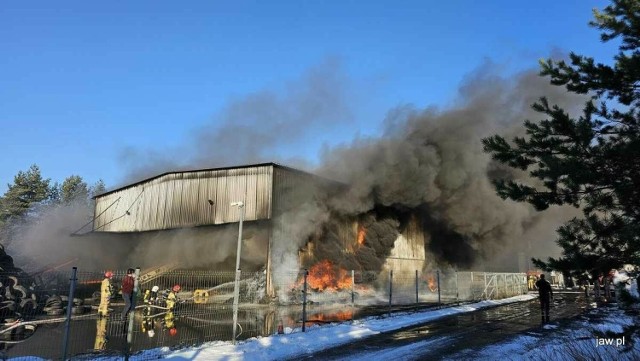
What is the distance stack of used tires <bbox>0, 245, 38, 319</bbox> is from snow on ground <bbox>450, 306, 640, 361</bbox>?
440 inches

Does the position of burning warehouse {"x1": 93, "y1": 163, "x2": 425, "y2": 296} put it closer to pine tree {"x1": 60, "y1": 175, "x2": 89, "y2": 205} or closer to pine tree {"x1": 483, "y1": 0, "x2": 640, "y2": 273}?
pine tree {"x1": 483, "y1": 0, "x2": 640, "y2": 273}

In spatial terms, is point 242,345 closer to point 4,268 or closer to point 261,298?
point 261,298

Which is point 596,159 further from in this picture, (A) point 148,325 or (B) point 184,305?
(B) point 184,305

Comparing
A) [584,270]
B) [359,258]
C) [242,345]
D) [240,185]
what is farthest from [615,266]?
[359,258]

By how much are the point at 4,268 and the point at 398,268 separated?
2419 cm

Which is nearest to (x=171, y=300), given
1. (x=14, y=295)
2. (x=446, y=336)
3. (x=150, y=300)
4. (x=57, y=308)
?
(x=150, y=300)

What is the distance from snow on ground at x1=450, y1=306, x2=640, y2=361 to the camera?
471 cm

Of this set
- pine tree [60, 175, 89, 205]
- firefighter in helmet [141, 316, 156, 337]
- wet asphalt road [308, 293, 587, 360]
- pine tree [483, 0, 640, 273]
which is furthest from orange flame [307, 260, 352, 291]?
pine tree [60, 175, 89, 205]

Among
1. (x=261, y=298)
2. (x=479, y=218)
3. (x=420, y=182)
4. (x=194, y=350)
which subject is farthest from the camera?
(x=479, y=218)

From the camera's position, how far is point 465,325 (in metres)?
12.1

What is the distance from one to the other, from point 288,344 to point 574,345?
5.52 m

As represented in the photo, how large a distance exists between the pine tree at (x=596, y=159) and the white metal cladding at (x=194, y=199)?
1904 centimetres

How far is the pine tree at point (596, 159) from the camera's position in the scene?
530 cm

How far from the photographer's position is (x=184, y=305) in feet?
57.2
